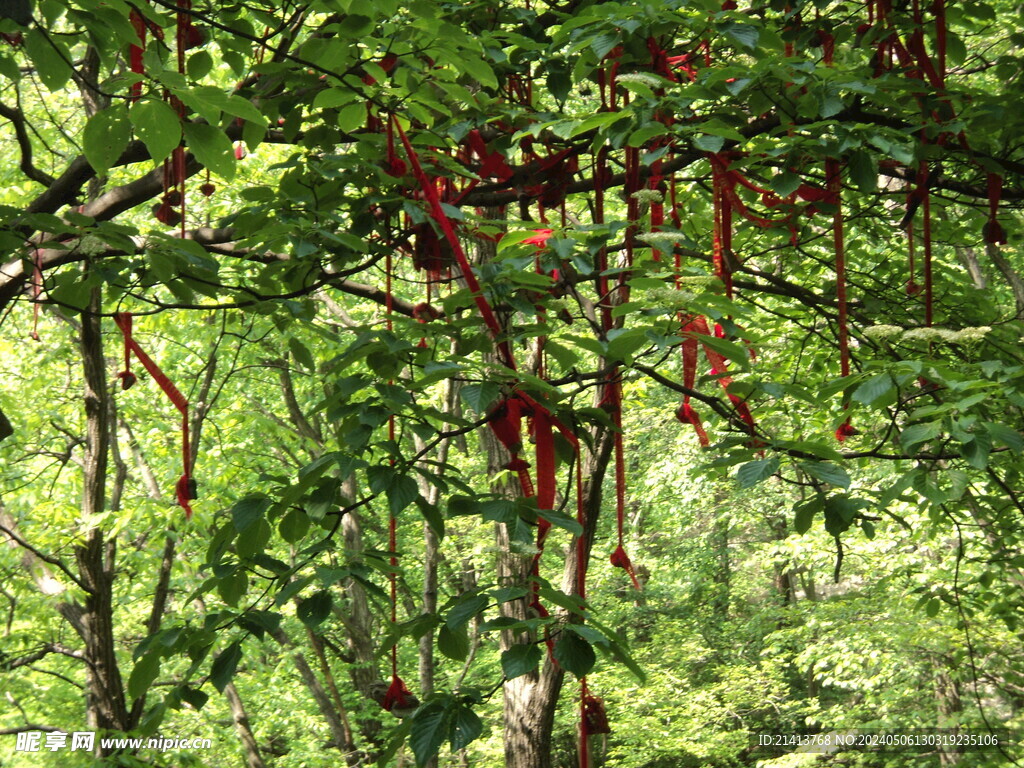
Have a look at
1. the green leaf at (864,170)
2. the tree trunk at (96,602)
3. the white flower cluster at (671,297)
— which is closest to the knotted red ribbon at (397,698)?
the white flower cluster at (671,297)

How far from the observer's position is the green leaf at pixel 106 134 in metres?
1.45

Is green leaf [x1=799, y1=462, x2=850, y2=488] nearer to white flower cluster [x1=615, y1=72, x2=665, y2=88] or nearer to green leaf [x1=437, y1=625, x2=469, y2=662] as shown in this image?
green leaf [x1=437, y1=625, x2=469, y2=662]

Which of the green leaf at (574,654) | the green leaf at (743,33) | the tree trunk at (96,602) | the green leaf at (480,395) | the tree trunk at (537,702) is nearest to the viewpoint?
the green leaf at (574,654)

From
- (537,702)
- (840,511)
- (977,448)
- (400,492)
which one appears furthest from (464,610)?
(537,702)

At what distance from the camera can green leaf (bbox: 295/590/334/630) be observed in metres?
1.80

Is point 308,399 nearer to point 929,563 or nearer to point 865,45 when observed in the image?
point 929,563

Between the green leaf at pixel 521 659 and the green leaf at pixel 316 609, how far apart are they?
1.62 feet

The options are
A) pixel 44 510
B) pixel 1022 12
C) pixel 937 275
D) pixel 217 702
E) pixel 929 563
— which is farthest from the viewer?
pixel 217 702

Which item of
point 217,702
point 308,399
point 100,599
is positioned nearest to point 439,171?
point 100,599

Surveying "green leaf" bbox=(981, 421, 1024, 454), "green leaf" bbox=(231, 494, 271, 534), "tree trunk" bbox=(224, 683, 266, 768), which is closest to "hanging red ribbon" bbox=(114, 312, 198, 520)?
"green leaf" bbox=(231, 494, 271, 534)

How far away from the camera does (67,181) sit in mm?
2693

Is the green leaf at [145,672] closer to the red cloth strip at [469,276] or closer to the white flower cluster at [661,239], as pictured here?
the red cloth strip at [469,276]

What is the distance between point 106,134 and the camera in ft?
4.84

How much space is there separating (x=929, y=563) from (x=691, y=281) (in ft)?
21.8
